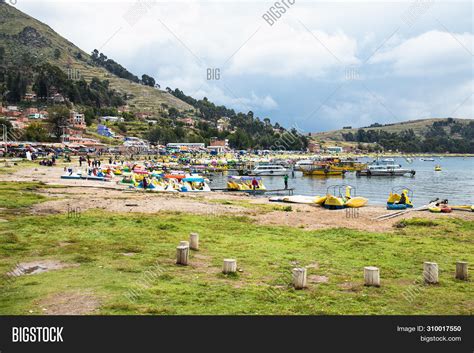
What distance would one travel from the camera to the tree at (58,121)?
12325 cm

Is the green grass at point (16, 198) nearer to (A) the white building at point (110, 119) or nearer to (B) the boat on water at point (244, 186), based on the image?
(B) the boat on water at point (244, 186)

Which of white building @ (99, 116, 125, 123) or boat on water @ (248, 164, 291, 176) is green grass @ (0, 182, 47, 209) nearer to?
boat on water @ (248, 164, 291, 176)

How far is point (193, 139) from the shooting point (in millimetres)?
170750

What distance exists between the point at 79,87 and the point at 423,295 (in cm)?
18348

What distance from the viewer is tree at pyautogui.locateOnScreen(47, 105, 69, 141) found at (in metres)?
123

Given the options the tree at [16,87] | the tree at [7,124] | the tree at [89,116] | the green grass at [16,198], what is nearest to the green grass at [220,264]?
the green grass at [16,198]

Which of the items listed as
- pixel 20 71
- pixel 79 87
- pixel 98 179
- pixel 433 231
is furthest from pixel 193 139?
pixel 433 231

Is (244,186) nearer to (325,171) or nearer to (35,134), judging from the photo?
(325,171)

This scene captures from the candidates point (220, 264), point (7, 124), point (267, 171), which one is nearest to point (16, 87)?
point (7, 124)

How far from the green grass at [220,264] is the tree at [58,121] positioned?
107m

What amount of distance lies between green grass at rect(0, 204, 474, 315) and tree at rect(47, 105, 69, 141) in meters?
107

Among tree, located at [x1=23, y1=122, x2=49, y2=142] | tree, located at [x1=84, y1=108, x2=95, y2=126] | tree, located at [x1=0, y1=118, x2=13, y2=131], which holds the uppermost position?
tree, located at [x1=84, y1=108, x2=95, y2=126]

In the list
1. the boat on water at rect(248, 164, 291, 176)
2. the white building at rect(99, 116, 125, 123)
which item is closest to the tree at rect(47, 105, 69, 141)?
Result: the white building at rect(99, 116, 125, 123)
